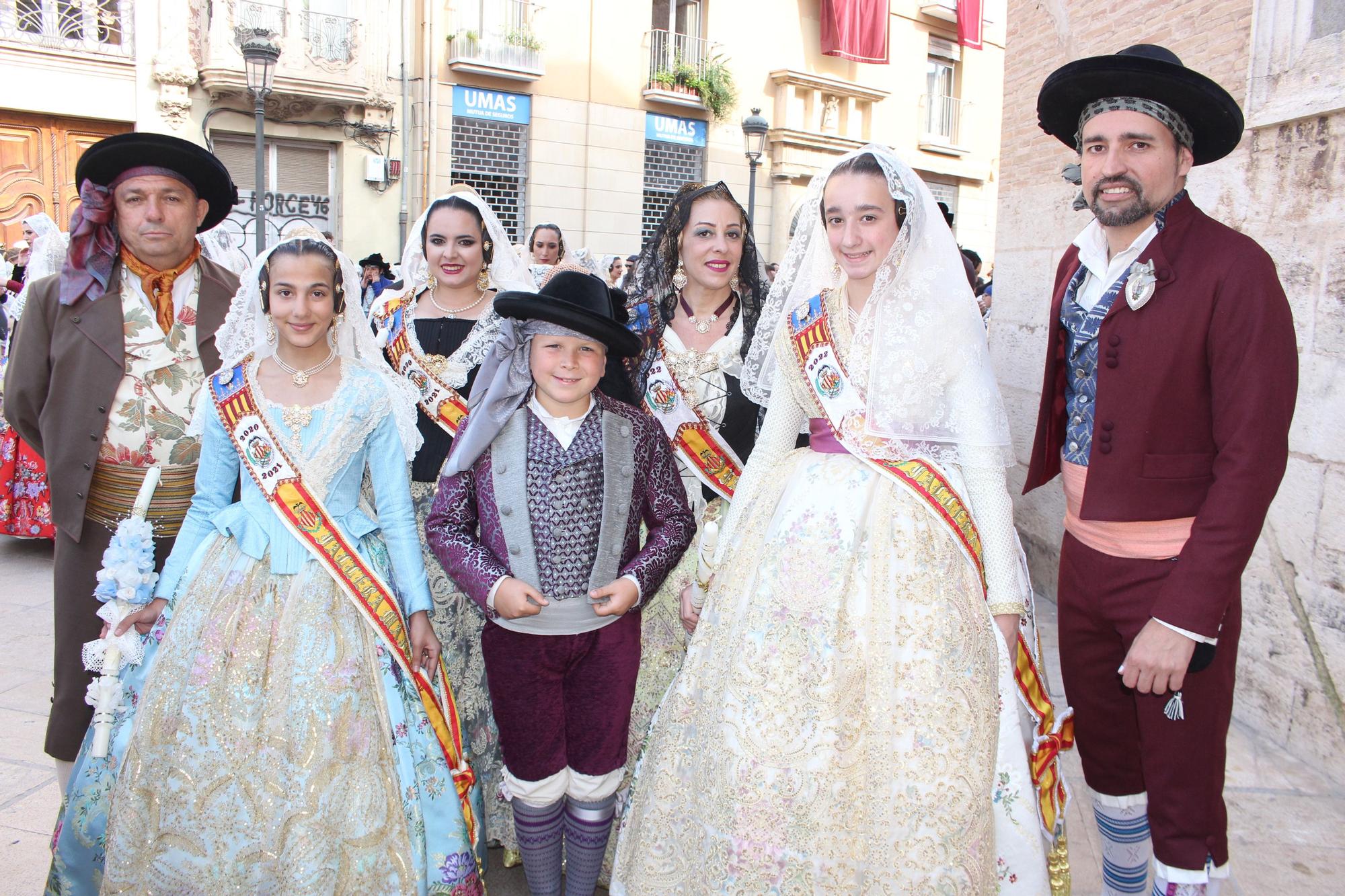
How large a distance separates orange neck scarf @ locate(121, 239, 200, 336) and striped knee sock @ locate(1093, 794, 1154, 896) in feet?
9.39

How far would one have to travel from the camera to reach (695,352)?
310 cm

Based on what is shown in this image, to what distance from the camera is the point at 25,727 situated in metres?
3.65

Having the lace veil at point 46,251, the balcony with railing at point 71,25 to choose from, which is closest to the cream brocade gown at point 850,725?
the lace veil at point 46,251

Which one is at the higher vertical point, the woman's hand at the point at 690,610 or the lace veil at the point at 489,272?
the lace veil at the point at 489,272

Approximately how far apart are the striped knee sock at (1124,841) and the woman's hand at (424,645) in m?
1.71

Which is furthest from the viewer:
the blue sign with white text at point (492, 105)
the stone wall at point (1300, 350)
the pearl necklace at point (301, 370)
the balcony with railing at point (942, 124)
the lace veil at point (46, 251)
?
the balcony with railing at point (942, 124)

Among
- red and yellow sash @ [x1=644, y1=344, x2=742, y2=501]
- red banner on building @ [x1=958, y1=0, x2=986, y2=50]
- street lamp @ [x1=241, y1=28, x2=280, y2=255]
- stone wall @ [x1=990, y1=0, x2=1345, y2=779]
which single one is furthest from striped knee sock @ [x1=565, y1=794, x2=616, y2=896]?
red banner on building @ [x1=958, y1=0, x2=986, y2=50]

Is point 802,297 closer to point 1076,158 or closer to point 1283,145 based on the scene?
point 1283,145

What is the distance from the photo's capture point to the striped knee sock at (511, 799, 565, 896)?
2477mm

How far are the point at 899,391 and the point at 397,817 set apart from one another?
156 cm

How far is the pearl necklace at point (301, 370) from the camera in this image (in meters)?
2.58

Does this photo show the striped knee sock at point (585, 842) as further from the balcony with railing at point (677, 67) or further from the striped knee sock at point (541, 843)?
the balcony with railing at point (677, 67)

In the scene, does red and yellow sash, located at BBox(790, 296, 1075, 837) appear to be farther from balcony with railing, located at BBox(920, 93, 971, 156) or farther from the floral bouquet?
balcony with railing, located at BBox(920, 93, 971, 156)

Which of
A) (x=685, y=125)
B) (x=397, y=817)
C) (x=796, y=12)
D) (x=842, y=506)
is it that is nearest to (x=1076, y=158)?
(x=842, y=506)
